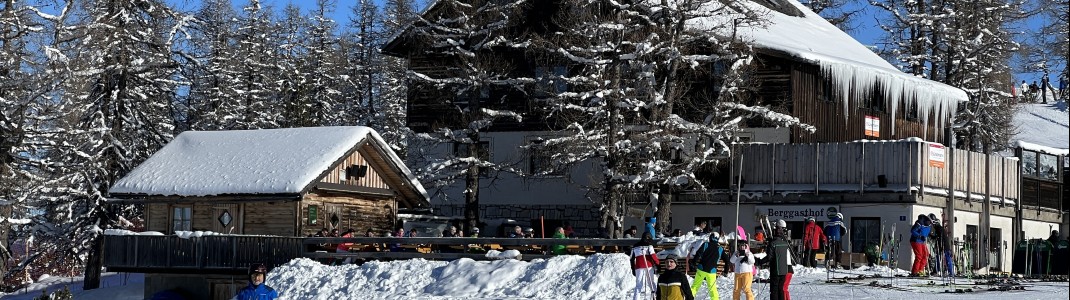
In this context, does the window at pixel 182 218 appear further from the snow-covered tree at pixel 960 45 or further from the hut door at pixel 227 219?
the snow-covered tree at pixel 960 45

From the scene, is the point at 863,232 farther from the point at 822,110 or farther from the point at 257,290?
the point at 257,290

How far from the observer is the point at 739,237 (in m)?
29.1

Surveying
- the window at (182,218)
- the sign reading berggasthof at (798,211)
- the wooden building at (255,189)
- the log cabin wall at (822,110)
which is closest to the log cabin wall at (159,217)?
the wooden building at (255,189)

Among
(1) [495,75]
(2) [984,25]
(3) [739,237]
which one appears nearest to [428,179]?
(1) [495,75]

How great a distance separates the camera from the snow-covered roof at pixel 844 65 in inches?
1582

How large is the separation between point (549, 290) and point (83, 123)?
1927 centimetres

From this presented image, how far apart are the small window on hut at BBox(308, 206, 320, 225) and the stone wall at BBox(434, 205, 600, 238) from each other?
7.41 m

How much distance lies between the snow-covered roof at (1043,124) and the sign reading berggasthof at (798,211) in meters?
35.8

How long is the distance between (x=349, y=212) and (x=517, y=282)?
9979mm

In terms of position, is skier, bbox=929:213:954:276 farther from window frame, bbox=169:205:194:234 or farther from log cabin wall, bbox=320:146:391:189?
window frame, bbox=169:205:194:234

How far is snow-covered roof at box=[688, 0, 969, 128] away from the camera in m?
40.2

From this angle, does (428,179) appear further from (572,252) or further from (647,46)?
(572,252)

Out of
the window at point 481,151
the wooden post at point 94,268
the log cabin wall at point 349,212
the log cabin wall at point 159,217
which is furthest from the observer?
the window at point 481,151

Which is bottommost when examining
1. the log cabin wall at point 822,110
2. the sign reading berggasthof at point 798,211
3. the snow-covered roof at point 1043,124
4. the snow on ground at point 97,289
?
the snow on ground at point 97,289
